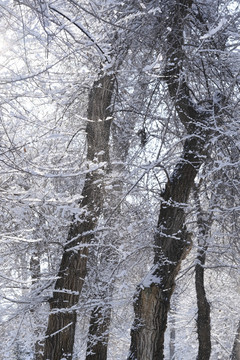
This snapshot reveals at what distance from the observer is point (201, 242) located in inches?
276

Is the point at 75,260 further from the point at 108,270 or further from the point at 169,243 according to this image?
the point at 108,270

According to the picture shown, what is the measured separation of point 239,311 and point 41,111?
9383 millimetres

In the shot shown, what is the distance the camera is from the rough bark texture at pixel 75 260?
5609 millimetres

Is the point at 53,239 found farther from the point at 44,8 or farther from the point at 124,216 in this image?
the point at 44,8

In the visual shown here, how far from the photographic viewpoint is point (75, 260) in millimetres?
5828

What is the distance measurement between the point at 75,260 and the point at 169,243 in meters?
1.43

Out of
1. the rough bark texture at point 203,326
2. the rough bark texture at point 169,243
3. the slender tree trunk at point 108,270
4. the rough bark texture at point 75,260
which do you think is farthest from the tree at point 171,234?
the rough bark texture at point 203,326

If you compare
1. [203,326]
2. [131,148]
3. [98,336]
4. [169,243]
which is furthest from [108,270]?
[169,243]

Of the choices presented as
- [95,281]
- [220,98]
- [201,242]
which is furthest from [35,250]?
[220,98]

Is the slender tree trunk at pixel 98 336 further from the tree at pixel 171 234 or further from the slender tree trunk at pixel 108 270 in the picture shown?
the tree at pixel 171 234

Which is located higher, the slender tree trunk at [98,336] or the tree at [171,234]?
the tree at [171,234]

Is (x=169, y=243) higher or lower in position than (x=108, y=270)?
higher

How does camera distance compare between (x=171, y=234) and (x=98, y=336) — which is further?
(x=98, y=336)

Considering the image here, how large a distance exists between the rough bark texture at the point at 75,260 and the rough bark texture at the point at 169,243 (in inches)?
37.9
